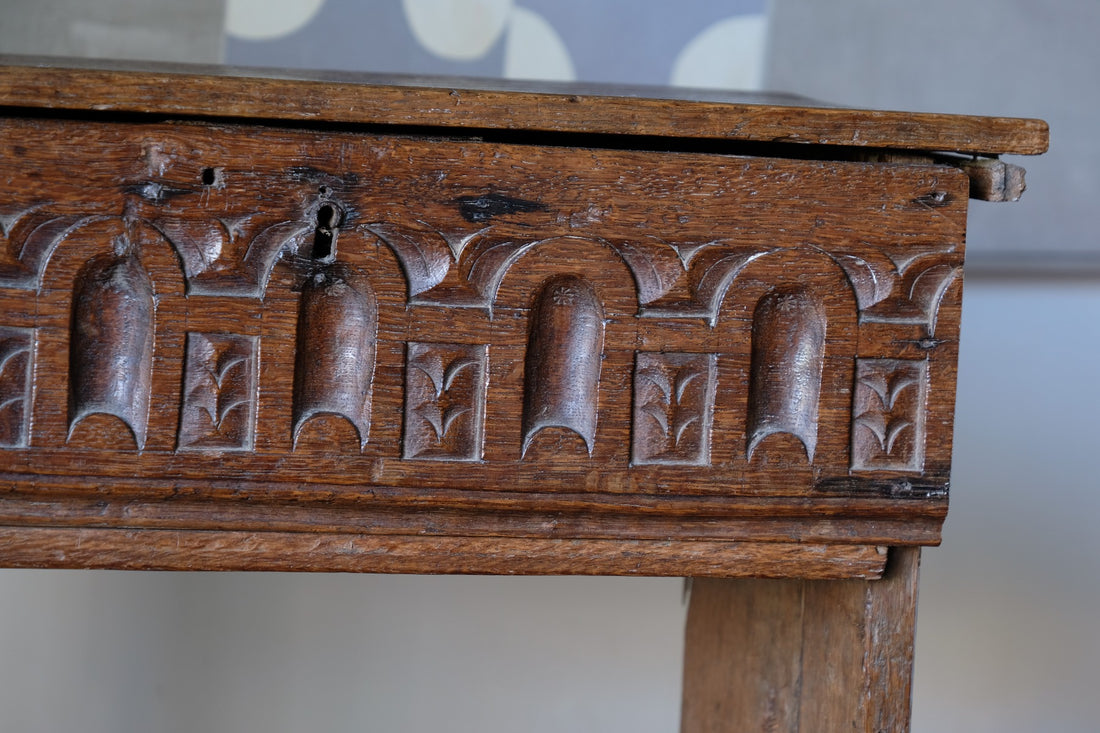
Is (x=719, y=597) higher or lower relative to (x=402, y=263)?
lower

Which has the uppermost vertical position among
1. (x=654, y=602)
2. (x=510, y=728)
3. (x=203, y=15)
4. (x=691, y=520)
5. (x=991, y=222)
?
(x=203, y=15)

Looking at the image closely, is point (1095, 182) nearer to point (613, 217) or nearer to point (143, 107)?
point (613, 217)

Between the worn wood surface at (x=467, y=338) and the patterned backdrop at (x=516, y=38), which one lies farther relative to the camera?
the patterned backdrop at (x=516, y=38)

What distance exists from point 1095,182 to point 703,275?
69 cm

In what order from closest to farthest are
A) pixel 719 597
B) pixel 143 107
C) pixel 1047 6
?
pixel 143 107 → pixel 719 597 → pixel 1047 6

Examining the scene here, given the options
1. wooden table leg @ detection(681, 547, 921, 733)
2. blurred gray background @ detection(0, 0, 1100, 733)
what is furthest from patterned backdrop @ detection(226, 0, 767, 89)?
wooden table leg @ detection(681, 547, 921, 733)

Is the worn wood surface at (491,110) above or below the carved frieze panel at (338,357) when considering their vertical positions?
above

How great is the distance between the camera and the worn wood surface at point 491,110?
426 millimetres

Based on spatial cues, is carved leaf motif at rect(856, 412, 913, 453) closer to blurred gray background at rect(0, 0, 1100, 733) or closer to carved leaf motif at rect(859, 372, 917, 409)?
carved leaf motif at rect(859, 372, 917, 409)

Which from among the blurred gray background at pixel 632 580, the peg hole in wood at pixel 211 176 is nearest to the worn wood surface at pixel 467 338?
the peg hole in wood at pixel 211 176

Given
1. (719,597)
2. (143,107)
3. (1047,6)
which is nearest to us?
(143,107)

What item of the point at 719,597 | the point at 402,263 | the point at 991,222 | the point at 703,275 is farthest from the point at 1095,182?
the point at 402,263

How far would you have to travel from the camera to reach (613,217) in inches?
18.1

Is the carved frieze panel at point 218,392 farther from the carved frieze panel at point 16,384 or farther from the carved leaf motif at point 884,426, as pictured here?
the carved leaf motif at point 884,426
